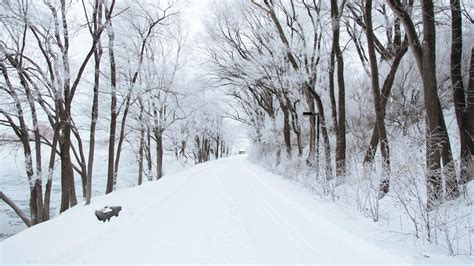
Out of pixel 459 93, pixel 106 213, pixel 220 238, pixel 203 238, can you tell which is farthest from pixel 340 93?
pixel 106 213

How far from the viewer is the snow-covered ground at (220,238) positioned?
3604mm

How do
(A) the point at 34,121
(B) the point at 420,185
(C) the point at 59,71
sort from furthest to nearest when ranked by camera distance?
(A) the point at 34,121 → (C) the point at 59,71 → (B) the point at 420,185

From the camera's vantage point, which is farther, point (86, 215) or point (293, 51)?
point (293, 51)

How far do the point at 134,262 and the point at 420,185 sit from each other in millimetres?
5149

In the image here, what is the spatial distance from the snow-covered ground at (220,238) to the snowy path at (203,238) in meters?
0.01

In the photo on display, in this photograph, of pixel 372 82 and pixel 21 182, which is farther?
pixel 21 182

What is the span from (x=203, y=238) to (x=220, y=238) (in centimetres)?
29

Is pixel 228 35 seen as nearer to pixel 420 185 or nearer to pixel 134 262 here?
pixel 420 185

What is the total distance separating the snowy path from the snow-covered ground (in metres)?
0.01

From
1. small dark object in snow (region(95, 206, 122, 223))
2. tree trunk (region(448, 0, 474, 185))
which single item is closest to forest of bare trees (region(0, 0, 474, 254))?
tree trunk (region(448, 0, 474, 185))

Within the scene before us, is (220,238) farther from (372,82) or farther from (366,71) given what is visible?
(366,71)

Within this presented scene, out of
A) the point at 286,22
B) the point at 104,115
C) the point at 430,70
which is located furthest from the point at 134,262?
the point at 104,115

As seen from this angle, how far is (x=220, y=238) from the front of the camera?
172 inches

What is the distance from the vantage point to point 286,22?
47.9ft
